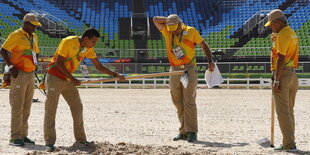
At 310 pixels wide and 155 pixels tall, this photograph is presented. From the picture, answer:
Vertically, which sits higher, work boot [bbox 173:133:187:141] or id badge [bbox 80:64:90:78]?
work boot [bbox 173:133:187:141]

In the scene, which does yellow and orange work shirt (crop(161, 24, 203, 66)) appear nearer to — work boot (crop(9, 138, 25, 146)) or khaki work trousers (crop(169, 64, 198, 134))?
khaki work trousers (crop(169, 64, 198, 134))

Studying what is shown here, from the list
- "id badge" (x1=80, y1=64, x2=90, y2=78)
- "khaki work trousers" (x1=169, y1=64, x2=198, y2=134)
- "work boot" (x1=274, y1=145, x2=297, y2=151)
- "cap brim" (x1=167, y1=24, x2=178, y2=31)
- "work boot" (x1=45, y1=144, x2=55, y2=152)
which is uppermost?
"cap brim" (x1=167, y1=24, x2=178, y2=31)

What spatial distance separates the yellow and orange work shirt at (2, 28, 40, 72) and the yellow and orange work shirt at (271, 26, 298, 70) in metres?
3.90

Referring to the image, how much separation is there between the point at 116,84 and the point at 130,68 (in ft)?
4.43

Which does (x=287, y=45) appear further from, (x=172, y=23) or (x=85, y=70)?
(x=85, y=70)

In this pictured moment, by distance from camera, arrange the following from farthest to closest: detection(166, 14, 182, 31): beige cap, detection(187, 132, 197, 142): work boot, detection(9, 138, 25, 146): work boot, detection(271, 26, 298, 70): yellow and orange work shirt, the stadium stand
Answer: the stadium stand → detection(166, 14, 182, 31): beige cap → detection(187, 132, 197, 142): work boot → detection(9, 138, 25, 146): work boot → detection(271, 26, 298, 70): yellow and orange work shirt

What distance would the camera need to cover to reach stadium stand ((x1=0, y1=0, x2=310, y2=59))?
40.6m

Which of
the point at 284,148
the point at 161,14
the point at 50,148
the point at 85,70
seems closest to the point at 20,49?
the point at 50,148

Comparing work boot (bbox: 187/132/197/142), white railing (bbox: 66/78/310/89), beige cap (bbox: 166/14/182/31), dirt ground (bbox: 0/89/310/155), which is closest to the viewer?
dirt ground (bbox: 0/89/310/155)

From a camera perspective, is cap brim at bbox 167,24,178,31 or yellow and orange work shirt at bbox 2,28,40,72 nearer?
yellow and orange work shirt at bbox 2,28,40,72

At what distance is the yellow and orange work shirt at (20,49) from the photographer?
7.73m

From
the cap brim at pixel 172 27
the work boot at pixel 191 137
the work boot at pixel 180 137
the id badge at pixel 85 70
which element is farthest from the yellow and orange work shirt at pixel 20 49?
the id badge at pixel 85 70

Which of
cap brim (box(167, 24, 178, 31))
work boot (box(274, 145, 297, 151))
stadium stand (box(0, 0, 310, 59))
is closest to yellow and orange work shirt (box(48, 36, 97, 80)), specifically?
cap brim (box(167, 24, 178, 31))

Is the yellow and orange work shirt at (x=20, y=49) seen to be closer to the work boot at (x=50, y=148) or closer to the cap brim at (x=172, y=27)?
the work boot at (x=50, y=148)
